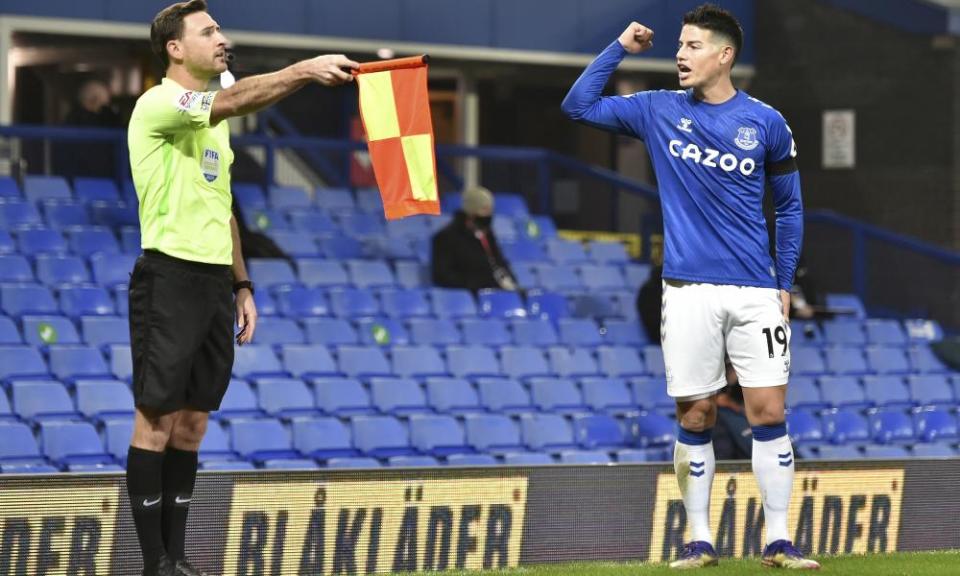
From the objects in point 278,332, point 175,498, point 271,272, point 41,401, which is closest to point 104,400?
point 41,401

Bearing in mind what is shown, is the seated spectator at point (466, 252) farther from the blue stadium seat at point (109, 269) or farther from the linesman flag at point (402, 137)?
the linesman flag at point (402, 137)

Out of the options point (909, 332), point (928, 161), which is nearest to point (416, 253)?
point (909, 332)

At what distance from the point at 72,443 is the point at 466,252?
4.44 m

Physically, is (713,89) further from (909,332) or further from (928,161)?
(928,161)

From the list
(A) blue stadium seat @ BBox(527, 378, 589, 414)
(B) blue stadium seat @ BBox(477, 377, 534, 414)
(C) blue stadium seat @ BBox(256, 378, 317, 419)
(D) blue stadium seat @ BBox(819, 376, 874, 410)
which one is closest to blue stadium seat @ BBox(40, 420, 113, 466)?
(C) blue stadium seat @ BBox(256, 378, 317, 419)

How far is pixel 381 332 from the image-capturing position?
11.7m

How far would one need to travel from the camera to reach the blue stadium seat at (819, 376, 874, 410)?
1285 cm

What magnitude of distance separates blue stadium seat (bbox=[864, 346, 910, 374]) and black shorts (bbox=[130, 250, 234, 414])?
9330mm

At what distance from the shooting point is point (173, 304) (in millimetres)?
5145

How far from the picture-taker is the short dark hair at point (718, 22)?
5.68 m

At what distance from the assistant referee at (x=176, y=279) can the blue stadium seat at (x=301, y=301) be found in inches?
254

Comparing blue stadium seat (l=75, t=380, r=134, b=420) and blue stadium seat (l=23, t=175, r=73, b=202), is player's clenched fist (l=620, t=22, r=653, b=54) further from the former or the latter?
blue stadium seat (l=23, t=175, r=73, b=202)

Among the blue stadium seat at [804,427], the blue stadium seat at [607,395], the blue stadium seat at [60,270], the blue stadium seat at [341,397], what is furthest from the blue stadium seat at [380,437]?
the blue stadium seat at [804,427]

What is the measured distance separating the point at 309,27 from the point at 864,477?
9.65 meters
